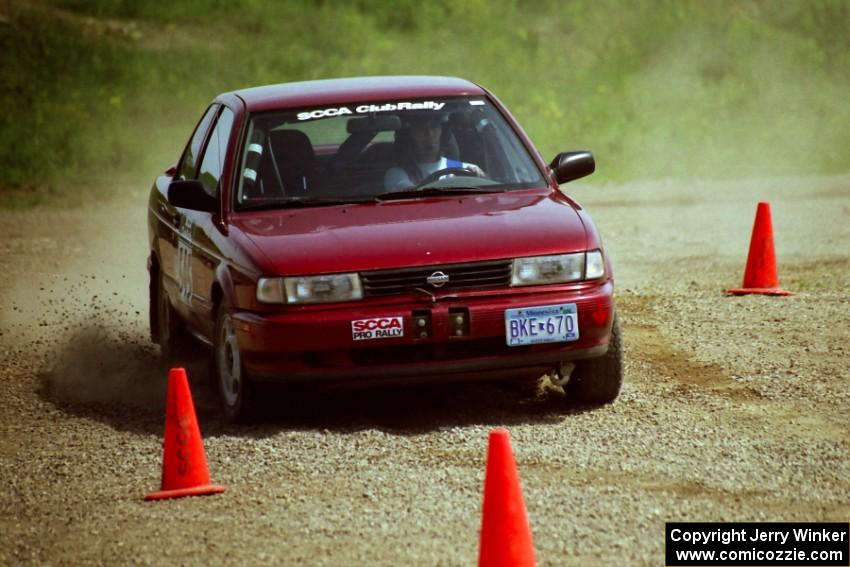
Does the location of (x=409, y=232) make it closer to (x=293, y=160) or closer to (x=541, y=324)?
(x=541, y=324)

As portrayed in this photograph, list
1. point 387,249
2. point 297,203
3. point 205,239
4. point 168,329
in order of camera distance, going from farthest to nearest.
Result: point 168,329, point 205,239, point 297,203, point 387,249

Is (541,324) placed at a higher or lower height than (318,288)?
lower

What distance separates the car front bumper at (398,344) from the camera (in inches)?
315

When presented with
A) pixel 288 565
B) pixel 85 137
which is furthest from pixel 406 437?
pixel 85 137

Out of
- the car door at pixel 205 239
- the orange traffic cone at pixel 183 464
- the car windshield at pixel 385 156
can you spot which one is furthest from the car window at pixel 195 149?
the orange traffic cone at pixel 183 464

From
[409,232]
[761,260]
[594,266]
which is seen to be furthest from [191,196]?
[761,260]

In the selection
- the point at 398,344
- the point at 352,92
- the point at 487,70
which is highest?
the point at 352,92

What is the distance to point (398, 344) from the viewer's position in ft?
26.3

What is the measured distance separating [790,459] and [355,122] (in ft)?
10.7

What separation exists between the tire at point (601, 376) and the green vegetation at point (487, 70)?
47.3 feet

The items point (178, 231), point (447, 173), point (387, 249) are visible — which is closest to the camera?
point (387, 249)

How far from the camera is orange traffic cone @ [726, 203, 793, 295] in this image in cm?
1266

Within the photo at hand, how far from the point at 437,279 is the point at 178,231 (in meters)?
2.46

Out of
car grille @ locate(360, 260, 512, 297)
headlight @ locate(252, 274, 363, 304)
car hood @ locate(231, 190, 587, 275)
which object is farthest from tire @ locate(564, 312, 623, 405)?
headlight @ locate(252, 274, 363, 304)
